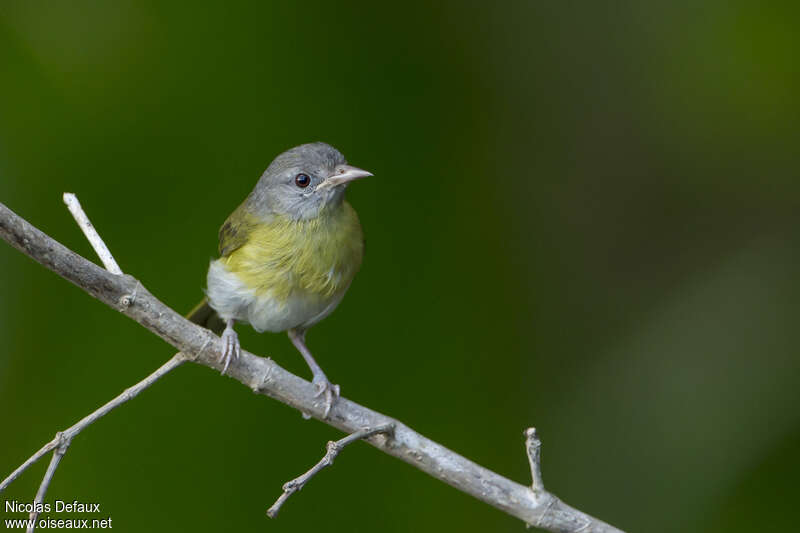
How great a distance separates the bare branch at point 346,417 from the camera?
2.82 meters

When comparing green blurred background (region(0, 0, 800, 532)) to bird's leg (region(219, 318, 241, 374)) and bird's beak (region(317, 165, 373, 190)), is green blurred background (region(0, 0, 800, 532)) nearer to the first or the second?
bird's beak (region(317, 165, 373, 190))

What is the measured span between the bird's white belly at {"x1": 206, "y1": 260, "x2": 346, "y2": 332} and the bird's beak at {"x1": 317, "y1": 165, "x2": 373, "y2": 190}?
408 millimetres

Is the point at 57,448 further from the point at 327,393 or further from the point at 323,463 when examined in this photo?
the point at 327,393

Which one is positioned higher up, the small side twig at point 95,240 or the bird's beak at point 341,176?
the bird's beak at point 341,176

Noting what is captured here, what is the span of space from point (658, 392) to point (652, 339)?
275 millimetres

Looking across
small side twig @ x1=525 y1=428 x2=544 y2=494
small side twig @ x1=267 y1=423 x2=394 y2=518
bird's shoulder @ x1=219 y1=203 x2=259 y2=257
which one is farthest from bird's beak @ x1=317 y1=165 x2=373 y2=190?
small side twig @ x1=525 y1=428 x2=544 y2=494

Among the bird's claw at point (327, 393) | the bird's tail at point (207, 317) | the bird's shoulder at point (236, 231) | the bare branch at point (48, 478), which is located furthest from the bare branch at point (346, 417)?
the bird's tail at point (207, 317)

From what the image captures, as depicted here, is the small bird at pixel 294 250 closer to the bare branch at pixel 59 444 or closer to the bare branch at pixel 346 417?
the bare branch at pixel 346 417

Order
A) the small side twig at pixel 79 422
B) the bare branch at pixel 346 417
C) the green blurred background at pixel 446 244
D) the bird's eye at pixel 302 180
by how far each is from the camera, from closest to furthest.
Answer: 1. the small side twig at pixel 79 422
2. the bare branch at pixel 346 417
3. the bird's eye at pixel 302 180
4. the green blurred background at pixel 446 244

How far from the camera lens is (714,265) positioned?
197 inches

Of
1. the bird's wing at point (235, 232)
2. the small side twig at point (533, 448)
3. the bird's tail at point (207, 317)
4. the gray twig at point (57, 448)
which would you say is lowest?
the small side twig at point (533, 448)

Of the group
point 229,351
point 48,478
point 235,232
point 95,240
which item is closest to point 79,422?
point 48,478

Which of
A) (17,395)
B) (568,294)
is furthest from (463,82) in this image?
(17,395)

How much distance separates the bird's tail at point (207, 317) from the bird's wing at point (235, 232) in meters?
0.29
